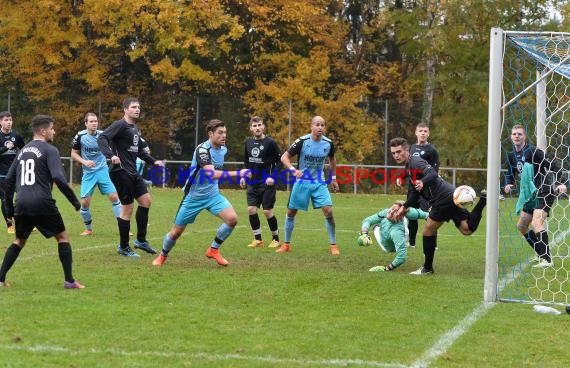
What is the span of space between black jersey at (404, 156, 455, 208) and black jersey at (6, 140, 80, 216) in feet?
12.9

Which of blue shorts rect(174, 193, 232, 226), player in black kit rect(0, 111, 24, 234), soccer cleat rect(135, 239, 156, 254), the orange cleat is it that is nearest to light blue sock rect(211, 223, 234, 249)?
blue shorts rect(174, 193, 232, 226)

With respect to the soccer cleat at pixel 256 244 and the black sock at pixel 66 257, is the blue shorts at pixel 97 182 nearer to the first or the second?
the soccer cleat at pixel 256 244

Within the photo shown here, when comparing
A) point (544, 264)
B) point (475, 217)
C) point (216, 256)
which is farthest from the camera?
point (544, 264)

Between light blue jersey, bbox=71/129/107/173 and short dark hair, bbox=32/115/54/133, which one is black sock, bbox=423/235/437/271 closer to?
short dark hair, bbox=32/115/54/133

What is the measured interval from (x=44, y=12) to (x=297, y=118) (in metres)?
10.0

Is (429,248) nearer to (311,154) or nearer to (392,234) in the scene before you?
(392,234)

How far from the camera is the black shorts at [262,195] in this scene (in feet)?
44.1

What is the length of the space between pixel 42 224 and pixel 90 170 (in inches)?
242

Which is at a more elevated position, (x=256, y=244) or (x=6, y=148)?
(x=6, y=148)

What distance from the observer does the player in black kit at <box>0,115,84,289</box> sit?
8328mm

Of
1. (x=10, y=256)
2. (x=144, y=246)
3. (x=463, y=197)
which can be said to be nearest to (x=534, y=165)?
(x=463, y=197)

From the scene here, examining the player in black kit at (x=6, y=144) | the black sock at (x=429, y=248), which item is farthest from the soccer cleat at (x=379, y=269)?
the player in black kit at (x=6, y=144)

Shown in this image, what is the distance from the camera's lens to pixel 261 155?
44.1ft

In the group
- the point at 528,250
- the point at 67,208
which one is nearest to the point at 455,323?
the point at 528,250
